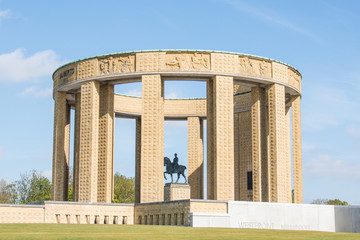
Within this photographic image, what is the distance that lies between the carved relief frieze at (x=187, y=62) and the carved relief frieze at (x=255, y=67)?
6.03 feet

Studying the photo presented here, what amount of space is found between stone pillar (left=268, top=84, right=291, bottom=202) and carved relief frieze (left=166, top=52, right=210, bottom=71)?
4106 millimetres

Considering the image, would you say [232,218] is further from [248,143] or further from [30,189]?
[30,189]

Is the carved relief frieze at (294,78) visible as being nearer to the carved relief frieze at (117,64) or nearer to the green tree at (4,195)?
the carved relief frieze at (117,64)

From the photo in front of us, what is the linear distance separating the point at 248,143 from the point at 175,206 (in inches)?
511

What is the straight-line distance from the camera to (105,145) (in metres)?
30.7

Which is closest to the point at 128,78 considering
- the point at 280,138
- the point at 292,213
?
the point at 280,138

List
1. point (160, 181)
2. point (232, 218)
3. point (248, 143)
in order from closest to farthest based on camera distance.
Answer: point (232, 218) → point (160, 181) → point (248, 143)

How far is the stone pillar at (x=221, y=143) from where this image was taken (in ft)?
91.2

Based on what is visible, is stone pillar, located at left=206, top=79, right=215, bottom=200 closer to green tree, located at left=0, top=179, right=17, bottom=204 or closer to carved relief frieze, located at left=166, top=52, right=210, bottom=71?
carved relief frieze, located at left=166, top=52, right=210, bottom=71

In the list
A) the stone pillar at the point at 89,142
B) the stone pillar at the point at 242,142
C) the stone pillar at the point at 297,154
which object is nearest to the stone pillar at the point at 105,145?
the stone pillar at the point at 89,142

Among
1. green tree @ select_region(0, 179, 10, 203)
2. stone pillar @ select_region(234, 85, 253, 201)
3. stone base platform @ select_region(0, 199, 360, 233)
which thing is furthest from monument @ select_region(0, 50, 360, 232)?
green tree @ select_region(0, 179, 10, 203)

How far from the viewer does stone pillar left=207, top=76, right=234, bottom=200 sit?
27812 mm

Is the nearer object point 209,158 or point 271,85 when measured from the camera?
point 209,158

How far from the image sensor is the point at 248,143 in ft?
120
